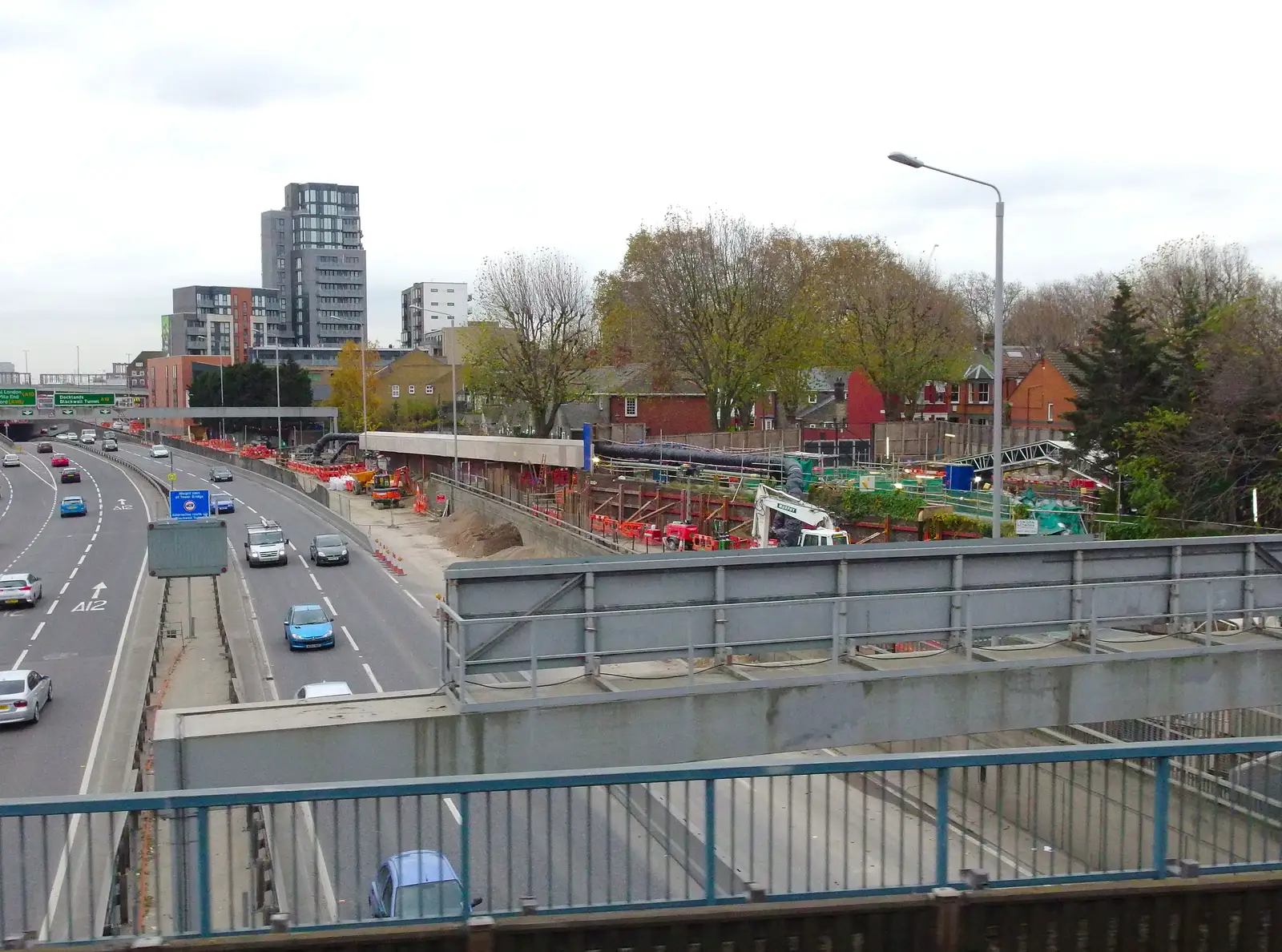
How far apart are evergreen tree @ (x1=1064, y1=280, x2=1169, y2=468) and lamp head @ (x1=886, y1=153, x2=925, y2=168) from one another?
20.2 meters

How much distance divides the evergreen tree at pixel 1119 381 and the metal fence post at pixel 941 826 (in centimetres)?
3101

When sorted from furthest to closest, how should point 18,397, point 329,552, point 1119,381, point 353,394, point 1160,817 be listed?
point 353,394, point 18,397, point 329,552, point 1119,381, point 1160,817

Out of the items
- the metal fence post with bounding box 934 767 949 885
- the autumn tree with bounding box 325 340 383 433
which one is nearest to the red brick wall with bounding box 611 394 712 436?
the autumn tree with bounding box 325 340 383 433

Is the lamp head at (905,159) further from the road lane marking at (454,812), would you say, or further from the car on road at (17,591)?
the car on road at (17,591)

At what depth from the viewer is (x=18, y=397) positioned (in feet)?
290

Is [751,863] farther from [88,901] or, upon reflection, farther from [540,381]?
[540,381]

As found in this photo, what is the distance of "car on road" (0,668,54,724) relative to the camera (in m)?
21.3

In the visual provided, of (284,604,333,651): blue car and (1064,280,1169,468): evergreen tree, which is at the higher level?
(1064,280,1169,468): evergreen tree

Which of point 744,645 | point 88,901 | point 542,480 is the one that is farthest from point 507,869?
point 542,480

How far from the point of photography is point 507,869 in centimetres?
534

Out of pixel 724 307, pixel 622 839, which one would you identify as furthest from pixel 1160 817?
pixel 724 307

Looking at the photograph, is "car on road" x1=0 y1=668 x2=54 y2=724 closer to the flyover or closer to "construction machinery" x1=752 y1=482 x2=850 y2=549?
the flyover

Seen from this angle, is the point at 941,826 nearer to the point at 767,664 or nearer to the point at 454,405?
the point at 767,664

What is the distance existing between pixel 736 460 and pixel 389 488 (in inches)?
1179
